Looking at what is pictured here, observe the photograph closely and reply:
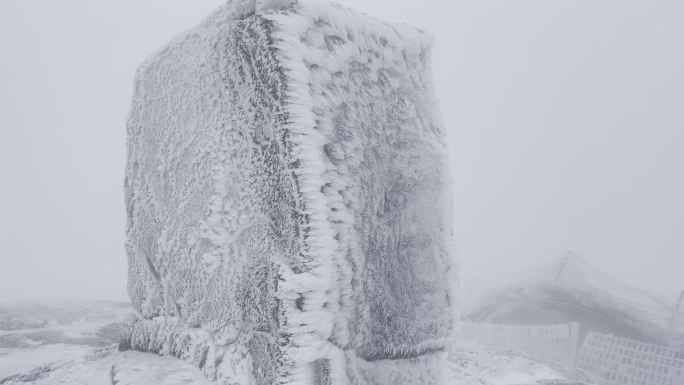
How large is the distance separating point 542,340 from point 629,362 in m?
0.68

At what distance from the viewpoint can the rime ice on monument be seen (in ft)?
2.72

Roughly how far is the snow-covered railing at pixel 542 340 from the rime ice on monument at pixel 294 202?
3.40 meters

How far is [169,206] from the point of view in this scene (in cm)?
112

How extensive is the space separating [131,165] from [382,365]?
834 millimetres

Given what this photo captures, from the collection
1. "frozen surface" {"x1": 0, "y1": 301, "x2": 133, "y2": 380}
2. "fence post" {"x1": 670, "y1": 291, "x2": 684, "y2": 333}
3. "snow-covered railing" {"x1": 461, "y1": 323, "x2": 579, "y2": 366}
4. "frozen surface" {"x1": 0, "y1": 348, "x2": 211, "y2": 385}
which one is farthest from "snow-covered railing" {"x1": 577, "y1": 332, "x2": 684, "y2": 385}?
"frozen surface" {"x1": 0, "y1": 348, "x2": 211, "y2": 385}

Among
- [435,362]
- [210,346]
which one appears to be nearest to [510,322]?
[435,362]

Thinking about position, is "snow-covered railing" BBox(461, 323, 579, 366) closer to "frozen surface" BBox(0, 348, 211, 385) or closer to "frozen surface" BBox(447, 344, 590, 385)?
"frozen surface" BBox(447, 344, 590, 385)

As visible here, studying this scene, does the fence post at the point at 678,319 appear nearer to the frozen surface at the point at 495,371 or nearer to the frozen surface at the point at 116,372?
the frozen surface at the point at 495,371

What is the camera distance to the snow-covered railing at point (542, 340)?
13.7ft

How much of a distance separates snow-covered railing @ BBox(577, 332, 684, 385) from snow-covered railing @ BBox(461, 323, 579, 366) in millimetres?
162

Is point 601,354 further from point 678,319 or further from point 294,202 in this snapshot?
point 294,202

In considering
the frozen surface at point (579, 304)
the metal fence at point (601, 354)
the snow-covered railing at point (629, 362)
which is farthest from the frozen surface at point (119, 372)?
the frozen surface at point (579, 304)

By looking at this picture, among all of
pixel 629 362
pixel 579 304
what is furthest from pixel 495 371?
pixel 579 304

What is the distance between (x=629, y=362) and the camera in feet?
13.3
